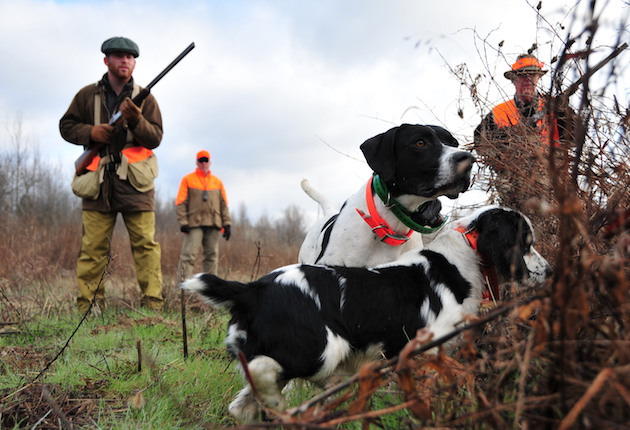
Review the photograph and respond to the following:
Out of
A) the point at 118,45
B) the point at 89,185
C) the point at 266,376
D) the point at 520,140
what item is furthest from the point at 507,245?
the point at 118,45

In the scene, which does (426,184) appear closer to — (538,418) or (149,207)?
(538,418)

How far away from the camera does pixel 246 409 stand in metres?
2.54

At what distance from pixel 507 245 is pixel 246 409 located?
1502 millimetres

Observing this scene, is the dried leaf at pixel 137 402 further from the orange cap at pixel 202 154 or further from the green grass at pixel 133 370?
the orange cap at pixel 202 154

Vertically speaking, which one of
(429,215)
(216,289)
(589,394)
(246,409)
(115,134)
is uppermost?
(115,134)

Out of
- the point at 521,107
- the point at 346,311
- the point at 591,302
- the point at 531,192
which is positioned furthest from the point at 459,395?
the point at 521,107

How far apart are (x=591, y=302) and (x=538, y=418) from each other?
0.53 metres

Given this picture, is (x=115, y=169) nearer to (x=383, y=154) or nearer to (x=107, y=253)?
(x=107, y=253)

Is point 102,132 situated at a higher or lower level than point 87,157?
higher

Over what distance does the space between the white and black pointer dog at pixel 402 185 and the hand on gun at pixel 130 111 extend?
3088mm

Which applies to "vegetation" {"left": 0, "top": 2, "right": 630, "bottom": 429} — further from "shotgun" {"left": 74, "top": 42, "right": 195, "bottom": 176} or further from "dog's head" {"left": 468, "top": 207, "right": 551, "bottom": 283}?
"shotgun" {"left": 74, "top": 42, "right": 195, "bottom": 176}

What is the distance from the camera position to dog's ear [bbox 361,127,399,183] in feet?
12.2

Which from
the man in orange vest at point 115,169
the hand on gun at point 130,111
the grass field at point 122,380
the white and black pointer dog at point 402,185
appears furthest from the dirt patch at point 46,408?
the hand on gun at point 130,111

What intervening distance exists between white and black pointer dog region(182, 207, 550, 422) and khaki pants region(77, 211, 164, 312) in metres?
4.06
